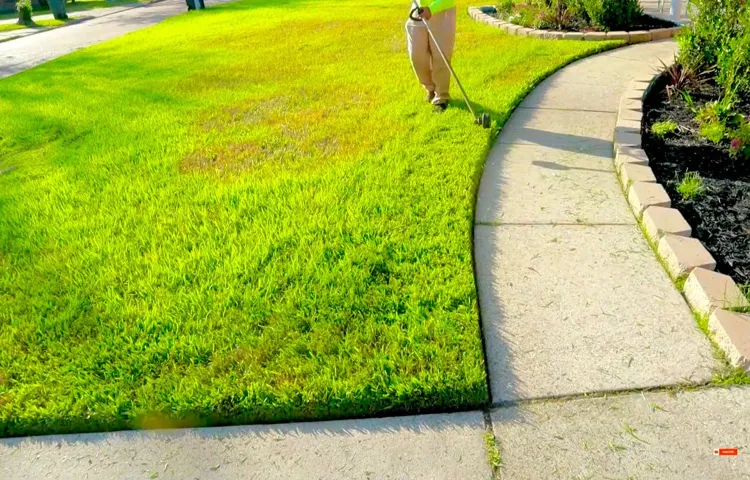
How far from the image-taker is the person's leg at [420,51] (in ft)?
15.2

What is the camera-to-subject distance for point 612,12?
7.45 m

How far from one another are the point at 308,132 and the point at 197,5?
13.6m

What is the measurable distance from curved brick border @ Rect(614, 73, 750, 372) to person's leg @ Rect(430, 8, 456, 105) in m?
1.64

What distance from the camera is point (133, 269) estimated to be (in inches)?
111

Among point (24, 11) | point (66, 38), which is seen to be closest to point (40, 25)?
point (24, 11)

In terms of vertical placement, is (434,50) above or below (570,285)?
above

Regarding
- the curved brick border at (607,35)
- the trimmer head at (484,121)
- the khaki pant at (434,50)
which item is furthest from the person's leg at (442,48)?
the curved brick border at (607,35)

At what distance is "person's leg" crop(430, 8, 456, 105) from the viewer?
4605 millimetres

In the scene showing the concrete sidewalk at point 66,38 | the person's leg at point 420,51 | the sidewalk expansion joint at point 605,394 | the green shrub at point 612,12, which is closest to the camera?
the sidewalk expansion joint at point 605,394

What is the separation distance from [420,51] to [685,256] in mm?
3028

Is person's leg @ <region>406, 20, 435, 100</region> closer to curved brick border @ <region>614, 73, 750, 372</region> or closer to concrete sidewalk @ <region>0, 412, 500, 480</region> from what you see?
curved brick border @ <region>614, 73, 750, 372</region>

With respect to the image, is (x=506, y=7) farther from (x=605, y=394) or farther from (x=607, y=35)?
(x=605, y=394)

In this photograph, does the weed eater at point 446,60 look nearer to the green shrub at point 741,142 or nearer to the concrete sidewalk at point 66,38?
the green shrub at point 741,142

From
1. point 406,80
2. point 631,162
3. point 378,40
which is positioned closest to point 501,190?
point 631,162
